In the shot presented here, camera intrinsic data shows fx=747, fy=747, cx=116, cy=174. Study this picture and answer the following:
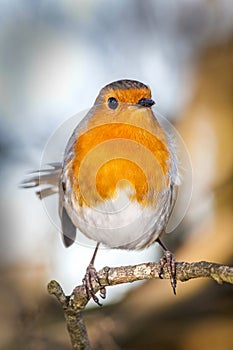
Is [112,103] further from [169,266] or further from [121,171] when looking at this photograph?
[169,266]

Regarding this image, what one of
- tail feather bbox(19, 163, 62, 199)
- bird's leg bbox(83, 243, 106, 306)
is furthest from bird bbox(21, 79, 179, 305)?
tail feather bbox(19, 163, 62, 199)

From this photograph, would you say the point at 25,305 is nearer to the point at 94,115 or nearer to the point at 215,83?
the point at 94,115

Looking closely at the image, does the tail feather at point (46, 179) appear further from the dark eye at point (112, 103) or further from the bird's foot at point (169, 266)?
the bird's foot at point (169, 266)

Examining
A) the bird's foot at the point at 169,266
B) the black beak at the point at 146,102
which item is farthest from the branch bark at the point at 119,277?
the black beak at the point at 146,102

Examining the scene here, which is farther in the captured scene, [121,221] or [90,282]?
[121,221]

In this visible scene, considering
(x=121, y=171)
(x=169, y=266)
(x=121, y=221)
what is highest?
(x=121, y=171)

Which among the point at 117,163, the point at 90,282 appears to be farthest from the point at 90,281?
the point at 117,163

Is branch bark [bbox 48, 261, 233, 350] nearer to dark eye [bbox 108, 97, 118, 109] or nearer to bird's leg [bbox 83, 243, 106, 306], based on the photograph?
bird's leg [bbox 83, 243, 106, 306]
